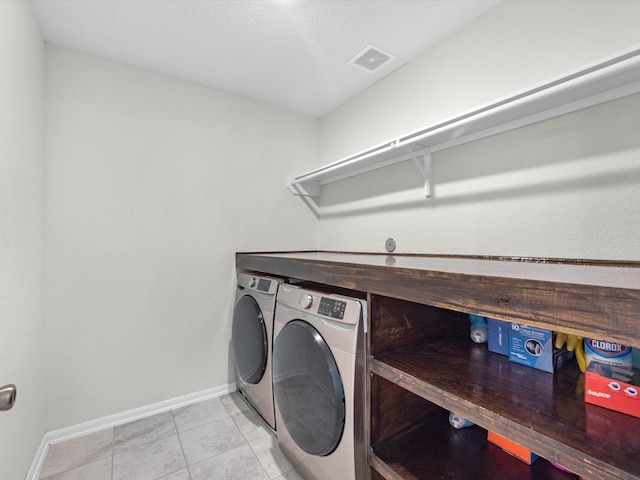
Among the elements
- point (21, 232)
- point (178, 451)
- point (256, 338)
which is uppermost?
point (21, 232)

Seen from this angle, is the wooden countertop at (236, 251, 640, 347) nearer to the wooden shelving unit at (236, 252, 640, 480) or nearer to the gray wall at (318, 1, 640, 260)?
the wooden shelving unit at (236, 252, 640, 480)

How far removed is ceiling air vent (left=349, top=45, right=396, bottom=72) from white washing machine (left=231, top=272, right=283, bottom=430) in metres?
1.47

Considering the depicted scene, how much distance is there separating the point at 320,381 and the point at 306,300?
12.9 inches

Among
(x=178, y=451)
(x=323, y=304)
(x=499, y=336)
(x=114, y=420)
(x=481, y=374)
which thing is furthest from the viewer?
(x=114, y=420)

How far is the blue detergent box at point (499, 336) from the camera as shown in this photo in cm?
104

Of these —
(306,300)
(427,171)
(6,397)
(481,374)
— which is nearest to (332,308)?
(306,300)

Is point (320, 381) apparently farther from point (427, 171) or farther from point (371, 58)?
point (371, 58)

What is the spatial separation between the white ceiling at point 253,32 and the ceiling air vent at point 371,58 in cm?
3

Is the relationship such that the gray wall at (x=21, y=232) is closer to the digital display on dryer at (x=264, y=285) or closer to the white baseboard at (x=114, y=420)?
the white baseboard at (x=114, y=420)

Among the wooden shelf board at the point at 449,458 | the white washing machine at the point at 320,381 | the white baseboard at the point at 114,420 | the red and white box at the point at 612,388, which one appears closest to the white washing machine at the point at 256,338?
the white washing machine at the point at 320,381

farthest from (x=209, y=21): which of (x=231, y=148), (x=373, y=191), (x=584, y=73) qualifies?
(x=584, y=73)

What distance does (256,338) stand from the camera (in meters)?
1.71

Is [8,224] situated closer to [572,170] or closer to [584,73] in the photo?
[584,73]

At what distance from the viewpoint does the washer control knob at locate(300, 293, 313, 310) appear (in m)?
1.25
